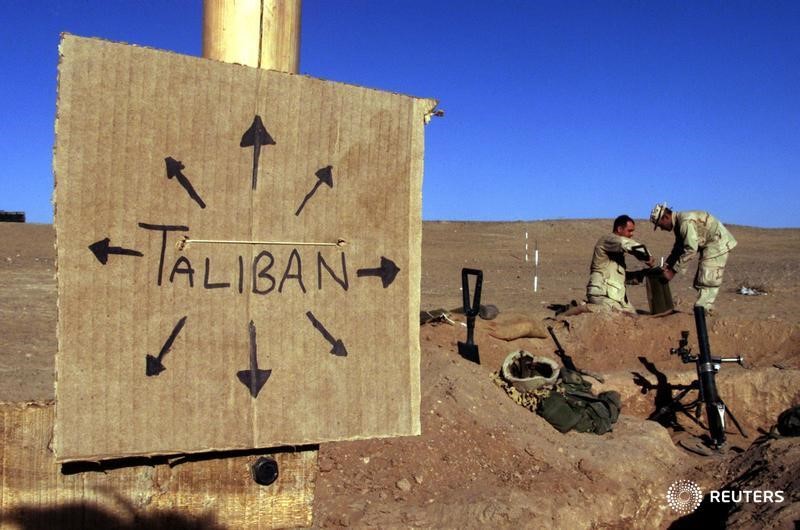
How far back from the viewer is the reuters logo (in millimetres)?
5152

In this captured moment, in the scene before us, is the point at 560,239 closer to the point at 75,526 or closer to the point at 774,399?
the point at 774,399

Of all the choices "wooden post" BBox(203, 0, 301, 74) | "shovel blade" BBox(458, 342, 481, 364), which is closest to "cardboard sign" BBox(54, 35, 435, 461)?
"wooden post" BBox(203, 0, 301, 74)

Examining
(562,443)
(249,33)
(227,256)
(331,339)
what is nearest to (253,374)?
(331,339)

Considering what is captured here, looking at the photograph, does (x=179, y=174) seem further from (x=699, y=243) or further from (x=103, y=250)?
(x=699, y=243)

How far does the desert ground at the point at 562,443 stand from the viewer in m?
4.33

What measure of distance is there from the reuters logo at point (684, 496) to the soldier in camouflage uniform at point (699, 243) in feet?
12.7

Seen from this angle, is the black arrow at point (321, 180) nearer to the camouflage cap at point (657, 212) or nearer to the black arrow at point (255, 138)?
→ the black arrow at point (255, 138)

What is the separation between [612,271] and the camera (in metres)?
9.23

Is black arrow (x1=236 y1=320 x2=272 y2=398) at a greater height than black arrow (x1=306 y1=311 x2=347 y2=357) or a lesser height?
lesser

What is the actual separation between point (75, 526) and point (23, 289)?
12.1 metres

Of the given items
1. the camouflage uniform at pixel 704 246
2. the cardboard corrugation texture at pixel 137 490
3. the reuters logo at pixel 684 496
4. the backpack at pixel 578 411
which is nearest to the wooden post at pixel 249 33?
the cardboard corrugation texture at pixel 137 490

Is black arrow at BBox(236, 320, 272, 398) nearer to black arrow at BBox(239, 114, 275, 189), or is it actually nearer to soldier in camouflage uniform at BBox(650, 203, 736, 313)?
black arrow at BBox(239, 114, 275, 189)

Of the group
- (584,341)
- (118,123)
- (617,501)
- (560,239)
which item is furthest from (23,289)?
(560,239)

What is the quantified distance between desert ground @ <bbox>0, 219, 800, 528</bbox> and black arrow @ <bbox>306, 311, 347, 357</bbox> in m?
1.65
